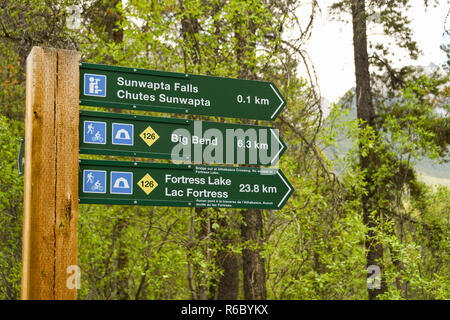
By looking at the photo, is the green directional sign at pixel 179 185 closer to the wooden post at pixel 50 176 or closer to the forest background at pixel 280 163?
the wooden post at pixel 50 176

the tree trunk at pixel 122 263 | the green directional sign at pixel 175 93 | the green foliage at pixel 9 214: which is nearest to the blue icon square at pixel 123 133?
the green directional sign at pixel 175 93

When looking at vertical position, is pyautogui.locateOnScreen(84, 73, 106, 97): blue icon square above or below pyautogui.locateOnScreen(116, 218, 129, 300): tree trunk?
above

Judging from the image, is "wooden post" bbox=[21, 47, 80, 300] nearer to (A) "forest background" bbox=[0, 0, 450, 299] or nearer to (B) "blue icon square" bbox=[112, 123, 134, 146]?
(B) "blue icon square" bbox=[112, 123, 134, 146]

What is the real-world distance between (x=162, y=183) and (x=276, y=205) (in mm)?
914

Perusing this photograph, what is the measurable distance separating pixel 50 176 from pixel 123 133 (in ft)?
2.10

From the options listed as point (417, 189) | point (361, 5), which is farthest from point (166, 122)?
point (417, 189)

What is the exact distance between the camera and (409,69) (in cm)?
1545

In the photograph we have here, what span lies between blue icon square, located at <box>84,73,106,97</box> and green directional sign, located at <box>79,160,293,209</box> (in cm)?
48

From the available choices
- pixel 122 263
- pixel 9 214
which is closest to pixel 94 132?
pixel 122 263

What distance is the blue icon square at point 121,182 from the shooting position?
3760 mm

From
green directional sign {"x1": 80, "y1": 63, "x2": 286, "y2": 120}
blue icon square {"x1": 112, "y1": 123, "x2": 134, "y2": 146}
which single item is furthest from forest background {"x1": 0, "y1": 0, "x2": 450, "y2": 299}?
blue icon square {"x1": 112, "y1": 123, "x2": 134, "y2": 146}

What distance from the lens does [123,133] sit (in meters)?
3.87

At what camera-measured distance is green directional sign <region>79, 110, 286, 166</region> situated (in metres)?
3.76

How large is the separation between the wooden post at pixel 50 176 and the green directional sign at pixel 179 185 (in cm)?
17
